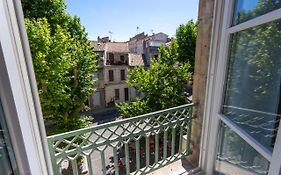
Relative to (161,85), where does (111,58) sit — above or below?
above

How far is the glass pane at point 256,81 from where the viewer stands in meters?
0.92

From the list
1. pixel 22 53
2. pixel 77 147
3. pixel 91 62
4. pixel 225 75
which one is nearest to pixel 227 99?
pixel 225 75

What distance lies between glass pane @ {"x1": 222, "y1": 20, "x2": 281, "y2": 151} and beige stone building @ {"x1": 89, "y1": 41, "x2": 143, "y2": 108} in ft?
37.6

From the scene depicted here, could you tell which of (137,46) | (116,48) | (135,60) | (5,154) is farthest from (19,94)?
(137,46)

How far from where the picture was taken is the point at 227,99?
4.55 feet

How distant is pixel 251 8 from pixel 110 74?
39.8ft

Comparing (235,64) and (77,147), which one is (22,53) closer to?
(77,147)

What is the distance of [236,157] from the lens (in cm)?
129

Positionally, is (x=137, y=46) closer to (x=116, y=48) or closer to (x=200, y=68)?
(x=116, y=48)

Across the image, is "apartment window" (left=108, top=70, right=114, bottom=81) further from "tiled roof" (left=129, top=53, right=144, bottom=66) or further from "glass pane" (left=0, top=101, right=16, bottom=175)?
"glass pane" (left=0, top=101, right=16, bottom=175)

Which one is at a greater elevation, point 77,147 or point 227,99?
point 227,99

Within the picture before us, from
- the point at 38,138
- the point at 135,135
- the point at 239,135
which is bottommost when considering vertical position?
the point at 135,135

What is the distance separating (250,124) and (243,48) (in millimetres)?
481

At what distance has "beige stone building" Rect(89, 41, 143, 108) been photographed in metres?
12.5
